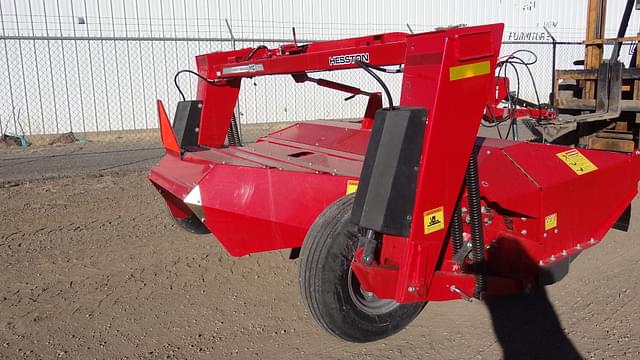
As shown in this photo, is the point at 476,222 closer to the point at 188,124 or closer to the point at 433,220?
the point at 433,220

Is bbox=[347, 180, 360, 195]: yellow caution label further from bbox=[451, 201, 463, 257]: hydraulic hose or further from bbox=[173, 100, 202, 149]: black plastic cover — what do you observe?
bbox=[173, 100, 202, 149]: black plastic cover

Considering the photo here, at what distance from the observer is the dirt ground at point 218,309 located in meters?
2.97

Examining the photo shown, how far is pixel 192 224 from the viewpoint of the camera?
4578mm

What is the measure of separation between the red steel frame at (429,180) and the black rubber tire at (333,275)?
12cm

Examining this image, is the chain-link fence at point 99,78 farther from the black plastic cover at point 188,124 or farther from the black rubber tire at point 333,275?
the black rubber tire at point 333,275

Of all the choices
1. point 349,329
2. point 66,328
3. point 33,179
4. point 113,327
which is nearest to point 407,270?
point 349,329

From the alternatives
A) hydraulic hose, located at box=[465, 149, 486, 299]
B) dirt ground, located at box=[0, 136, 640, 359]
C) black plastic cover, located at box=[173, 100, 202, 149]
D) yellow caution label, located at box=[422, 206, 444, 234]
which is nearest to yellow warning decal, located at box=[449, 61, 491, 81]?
hydraulic hose, located at box=[465, 149, 486, 299]

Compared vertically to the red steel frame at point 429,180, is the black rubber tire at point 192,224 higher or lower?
lower

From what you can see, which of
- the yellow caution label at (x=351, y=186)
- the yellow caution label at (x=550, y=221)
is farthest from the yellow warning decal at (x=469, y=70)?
the yellow caution label at (x=550, y=221)

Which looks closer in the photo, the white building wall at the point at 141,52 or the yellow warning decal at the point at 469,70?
the yellow warning decal at the point at 469,70

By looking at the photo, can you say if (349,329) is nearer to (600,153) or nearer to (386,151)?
(386,151)

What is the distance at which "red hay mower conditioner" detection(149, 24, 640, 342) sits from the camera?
2.43m

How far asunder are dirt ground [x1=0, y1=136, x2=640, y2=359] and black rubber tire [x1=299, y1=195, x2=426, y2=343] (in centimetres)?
21

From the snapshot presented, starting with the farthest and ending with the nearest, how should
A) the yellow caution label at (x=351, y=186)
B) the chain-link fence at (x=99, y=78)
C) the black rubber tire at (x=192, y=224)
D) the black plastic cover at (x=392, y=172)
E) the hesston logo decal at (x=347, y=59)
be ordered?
the chain-link fence at (x=99, y=78) < the black rubber tire at (x=192, y=224) < the yellow caution label at (x=351, y=186) < the hesston logo decal at (x=347, y=59) < the black plastic cover at (x=392, y=172)
